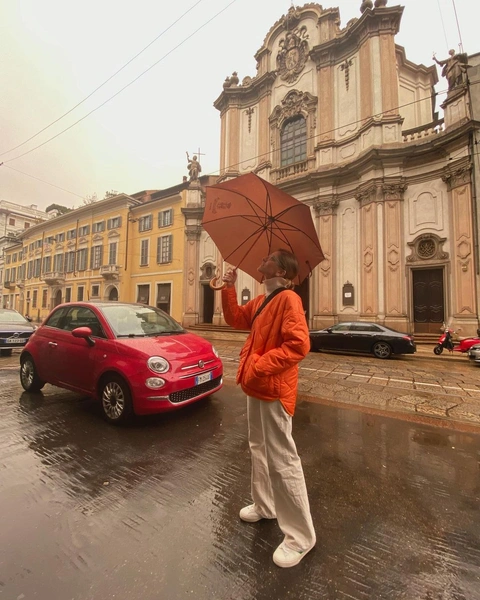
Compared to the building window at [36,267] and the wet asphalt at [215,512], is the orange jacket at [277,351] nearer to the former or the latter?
the wet asphalt at [215,512]

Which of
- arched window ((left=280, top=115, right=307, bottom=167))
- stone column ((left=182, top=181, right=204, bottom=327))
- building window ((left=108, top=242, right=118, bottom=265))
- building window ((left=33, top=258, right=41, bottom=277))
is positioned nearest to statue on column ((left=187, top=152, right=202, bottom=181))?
stone column ((left=182, top=181, right=204, bottom=327))

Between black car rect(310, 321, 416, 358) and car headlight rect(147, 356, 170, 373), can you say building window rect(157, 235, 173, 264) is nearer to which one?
black car rect(310, 321, 416, 358)

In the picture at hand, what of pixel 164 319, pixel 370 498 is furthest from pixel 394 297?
pixel 370 498

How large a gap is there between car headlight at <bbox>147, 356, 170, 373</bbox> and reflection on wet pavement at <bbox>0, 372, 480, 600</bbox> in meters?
0.73

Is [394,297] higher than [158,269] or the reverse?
the reverse

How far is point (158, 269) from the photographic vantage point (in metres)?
25.7

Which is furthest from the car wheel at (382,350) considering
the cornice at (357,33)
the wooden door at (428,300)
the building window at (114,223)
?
the building window at (114,223)

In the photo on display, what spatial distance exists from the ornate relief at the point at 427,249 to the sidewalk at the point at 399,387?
652 centimetres

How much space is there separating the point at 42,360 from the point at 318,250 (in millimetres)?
4640

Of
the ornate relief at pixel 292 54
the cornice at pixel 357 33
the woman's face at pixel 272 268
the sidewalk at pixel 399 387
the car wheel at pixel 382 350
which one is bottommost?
the sidewalk at pixel 399 387

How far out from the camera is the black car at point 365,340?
31.9ft

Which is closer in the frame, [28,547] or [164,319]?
[28,547]

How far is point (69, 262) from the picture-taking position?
3294 cm

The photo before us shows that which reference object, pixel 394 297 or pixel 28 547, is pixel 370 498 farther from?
pixel 394 297
